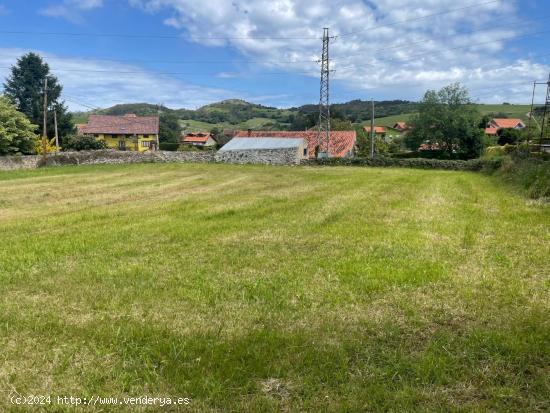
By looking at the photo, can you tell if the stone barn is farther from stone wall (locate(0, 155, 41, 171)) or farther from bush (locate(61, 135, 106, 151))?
bush (locate(61, 135, 106, 151))

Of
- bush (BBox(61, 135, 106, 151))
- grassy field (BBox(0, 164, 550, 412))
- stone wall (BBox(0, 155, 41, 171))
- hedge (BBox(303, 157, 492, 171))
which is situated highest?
bush (BBox(61, 135, 106, 151))

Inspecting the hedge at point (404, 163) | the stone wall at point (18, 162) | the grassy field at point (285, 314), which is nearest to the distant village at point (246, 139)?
the hedge at point (404, 163)

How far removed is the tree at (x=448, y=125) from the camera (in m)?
56.7

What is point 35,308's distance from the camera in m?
4.68

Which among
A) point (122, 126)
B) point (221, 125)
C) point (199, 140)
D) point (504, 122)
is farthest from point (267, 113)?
point (122, 126)

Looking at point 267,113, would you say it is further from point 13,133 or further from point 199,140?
point 13,133

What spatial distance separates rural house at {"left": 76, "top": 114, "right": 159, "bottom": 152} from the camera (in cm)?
7650

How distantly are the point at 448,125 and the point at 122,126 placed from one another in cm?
5353

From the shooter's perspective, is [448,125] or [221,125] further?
[221,125]

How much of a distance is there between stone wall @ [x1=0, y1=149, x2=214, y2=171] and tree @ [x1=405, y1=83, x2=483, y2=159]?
33130 mm

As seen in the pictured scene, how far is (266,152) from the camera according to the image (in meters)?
39.4

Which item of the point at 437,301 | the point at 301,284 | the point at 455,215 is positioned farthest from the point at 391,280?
the point at 455,215

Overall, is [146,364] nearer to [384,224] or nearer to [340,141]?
[384,224]

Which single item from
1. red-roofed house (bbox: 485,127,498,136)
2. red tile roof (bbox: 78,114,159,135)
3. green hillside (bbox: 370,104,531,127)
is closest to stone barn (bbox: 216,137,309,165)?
red tile roof (bbox: 78,114,159,135)
